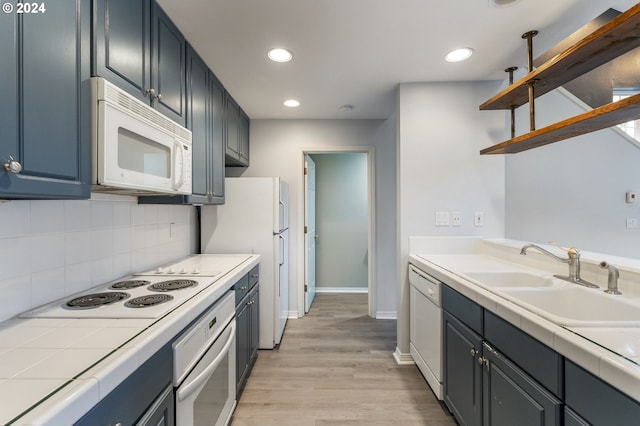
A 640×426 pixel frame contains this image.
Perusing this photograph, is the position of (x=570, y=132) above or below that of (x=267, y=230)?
above

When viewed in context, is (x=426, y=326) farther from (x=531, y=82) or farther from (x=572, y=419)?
(x=531, y=82)

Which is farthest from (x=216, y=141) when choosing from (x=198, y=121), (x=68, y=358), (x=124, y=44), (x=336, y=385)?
(x=336, y=385)

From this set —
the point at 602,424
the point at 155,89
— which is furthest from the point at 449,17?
the point at 602,424

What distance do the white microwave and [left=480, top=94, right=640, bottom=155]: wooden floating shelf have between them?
6.42 feet

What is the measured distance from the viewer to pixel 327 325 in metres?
3.28

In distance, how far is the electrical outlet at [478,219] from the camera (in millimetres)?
2486

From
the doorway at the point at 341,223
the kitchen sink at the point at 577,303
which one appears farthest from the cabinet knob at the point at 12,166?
the doorway at the point at 341,223

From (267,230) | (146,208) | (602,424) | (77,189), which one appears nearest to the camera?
(602,424)

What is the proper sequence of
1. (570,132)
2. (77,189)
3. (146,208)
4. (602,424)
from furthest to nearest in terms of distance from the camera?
(146,208) → (570,132) → (77,189) → (602,424)

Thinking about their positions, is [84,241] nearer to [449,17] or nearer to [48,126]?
[48,126]

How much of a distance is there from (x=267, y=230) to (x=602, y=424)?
2328mm

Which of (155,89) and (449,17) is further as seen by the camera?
(449,17)

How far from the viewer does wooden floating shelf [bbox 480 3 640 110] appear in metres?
1.14

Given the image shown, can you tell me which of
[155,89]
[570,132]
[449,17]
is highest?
[449,17]
